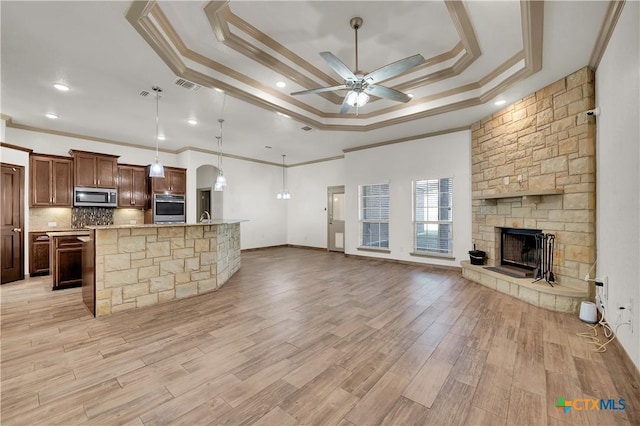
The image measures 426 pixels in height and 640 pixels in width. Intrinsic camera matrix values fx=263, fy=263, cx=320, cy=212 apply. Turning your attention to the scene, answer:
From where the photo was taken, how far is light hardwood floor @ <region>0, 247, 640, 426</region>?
171 cm

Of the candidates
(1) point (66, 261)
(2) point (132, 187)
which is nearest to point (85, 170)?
(2) point (132, 187)

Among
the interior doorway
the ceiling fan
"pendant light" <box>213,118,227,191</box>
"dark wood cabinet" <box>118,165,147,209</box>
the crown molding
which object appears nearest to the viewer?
the crown molding

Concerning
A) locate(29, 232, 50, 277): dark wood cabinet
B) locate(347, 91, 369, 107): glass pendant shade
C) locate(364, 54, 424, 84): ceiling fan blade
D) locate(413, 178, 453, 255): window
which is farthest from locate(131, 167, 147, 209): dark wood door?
locate(413, 178, 453, 255): window

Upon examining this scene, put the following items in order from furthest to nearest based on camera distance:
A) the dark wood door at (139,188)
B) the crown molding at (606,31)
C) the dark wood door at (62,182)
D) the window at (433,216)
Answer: the dark wood door at (139,188) < the window at (433,216) < the dark wood door at (62,182) < the crown molding at (606,31)

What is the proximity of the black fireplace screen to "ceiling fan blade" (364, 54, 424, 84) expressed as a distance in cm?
336

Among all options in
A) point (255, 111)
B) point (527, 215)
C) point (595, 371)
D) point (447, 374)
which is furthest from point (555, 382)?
point (255, 111)

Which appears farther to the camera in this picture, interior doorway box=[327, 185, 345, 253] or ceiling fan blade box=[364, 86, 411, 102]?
interior doorway box=[327, 185, 345, 253]

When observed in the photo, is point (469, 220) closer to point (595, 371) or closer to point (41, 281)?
point (595, 371)

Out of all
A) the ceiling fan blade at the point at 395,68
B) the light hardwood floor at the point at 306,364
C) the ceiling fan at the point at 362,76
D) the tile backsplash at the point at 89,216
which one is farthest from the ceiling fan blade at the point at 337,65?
the tile backsplash at the point at 89,216

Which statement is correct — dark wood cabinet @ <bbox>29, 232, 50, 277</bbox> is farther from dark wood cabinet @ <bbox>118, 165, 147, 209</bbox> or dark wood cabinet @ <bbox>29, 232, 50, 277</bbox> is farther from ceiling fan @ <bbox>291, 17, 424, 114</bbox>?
ceiling fan @ <bbox>291, 17, 424, 114</bbox>

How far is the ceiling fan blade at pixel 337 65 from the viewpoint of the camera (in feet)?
8.29

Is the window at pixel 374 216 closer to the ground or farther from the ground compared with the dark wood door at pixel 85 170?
closer to the ground

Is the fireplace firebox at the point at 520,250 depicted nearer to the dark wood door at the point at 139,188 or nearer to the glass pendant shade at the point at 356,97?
the glass pendant shade at the point at 356,97

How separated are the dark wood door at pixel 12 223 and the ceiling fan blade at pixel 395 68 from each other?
21.2ft
